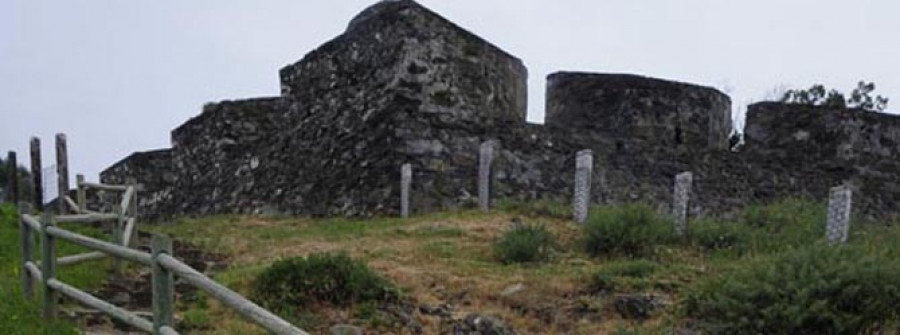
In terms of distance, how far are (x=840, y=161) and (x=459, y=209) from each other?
7280 millimetres

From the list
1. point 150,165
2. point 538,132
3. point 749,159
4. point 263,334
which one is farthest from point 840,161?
point 150,165

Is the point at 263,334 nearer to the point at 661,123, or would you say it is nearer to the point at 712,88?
the point at 661,123

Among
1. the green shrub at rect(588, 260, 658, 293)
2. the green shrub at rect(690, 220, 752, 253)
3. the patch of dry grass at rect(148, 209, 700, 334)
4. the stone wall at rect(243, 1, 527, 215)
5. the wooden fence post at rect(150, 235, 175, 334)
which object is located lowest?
the patch of dry grass at rect(148, 209, 700, 334)

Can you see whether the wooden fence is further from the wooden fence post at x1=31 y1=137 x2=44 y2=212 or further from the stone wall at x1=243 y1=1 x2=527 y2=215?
the wooden fence post at x1=31 y1=137 x2=44 y2=212

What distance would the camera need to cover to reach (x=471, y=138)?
41.3ft

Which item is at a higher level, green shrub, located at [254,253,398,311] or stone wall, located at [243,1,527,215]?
stone wall, located at [243,1,527,215]

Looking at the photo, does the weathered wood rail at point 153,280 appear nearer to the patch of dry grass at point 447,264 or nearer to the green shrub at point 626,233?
the patch of dry grass at point 447,264

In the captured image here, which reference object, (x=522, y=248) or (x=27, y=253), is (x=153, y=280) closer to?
(x=27, y=253)

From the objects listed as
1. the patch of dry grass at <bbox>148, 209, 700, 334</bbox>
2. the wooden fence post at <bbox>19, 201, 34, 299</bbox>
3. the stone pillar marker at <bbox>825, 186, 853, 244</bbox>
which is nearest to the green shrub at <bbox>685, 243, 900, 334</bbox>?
the patch of dry grass at <bbox>148, 209, 700, 334</bbox>

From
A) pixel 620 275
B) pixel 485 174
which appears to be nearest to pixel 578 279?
pixel 620 275

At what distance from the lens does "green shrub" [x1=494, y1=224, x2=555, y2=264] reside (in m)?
8.21

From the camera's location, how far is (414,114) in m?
12.3

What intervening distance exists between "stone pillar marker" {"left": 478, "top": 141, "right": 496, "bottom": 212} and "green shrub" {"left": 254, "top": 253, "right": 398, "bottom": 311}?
5.22m

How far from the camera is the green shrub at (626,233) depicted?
8461 mm
